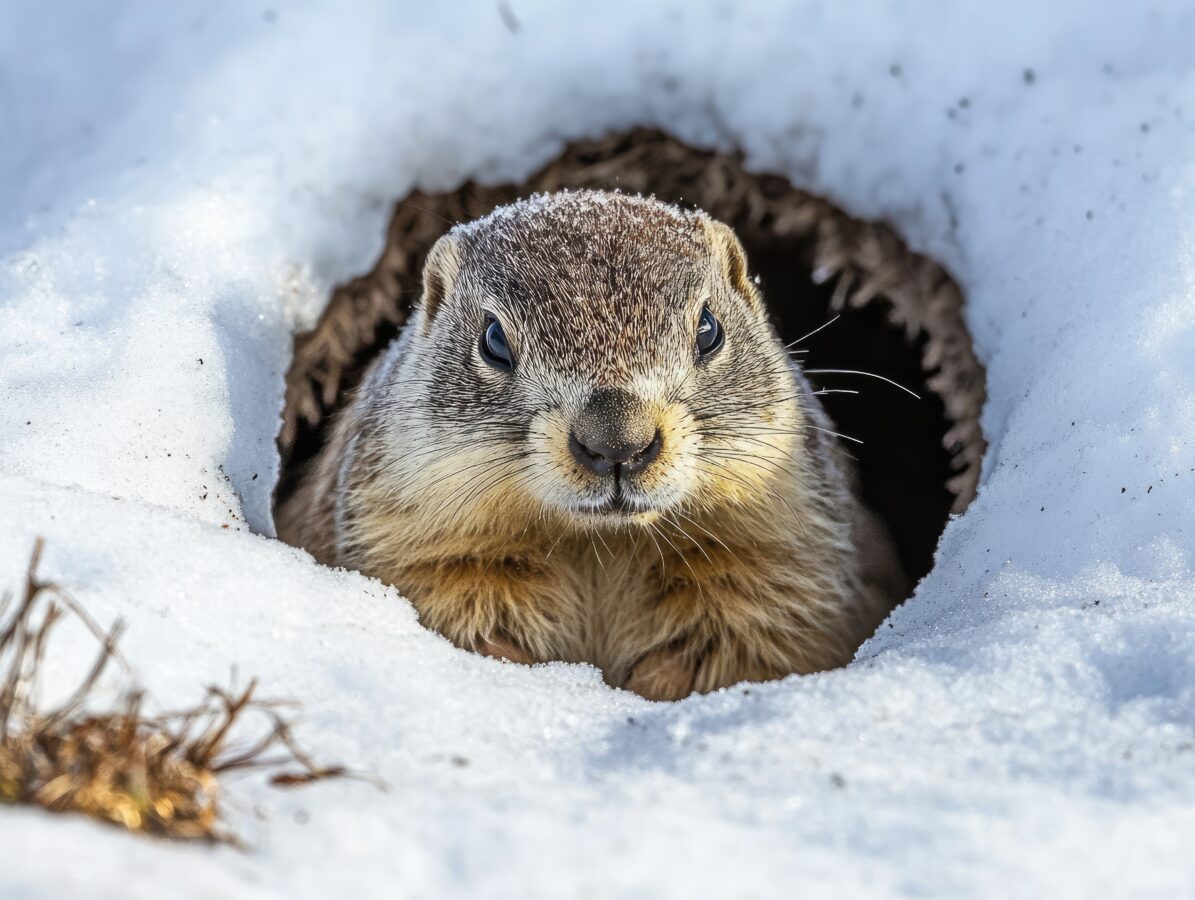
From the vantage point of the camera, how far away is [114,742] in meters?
1.91

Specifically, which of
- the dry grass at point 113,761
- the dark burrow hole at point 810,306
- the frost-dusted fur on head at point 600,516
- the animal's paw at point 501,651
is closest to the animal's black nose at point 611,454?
the frost-dusted fur on head at point 600,516

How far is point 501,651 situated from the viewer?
12.7 feet

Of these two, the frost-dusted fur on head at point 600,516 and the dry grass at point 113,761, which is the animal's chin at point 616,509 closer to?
the frost-dusted fur on head at point 600,516

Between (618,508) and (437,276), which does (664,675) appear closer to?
(618,508)

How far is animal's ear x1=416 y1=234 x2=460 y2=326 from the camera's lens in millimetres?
4512

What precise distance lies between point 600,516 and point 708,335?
917 mm

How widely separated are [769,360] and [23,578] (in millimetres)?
2649

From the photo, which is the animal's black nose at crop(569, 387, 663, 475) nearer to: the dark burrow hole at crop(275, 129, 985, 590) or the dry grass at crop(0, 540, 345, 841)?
the dry grass at crop(0, 540, 345, 841)

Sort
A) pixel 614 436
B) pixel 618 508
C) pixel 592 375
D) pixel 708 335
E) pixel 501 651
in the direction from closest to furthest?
pixel 614 436 → pixel 618 508 → pixel 592 375 → pixel 501 651 → pixel 708 335

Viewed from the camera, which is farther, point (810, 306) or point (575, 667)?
point (810, 306)

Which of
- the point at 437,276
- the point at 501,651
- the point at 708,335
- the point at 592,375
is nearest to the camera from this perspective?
the point at 592,375

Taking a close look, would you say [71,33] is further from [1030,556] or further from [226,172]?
[1030,556]

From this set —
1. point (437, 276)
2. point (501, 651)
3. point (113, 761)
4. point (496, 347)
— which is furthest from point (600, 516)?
point (113, 761)

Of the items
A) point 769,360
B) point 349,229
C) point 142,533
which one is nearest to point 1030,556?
point 769,360
